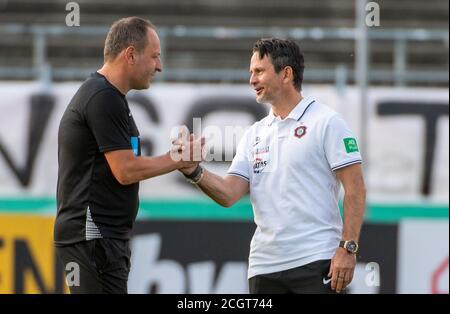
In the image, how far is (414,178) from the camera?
728cm

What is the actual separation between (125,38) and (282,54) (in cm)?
81

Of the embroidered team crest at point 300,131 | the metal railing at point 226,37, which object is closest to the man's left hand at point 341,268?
the embroidered team crest at point 300,131

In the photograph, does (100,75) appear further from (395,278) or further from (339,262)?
(395,278)

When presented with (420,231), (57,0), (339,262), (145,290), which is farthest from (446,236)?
(57,0)

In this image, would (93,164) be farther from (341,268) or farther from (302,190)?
(341,268)

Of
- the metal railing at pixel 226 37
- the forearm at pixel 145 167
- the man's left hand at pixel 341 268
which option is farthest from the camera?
the metal railing at pixel 226 37

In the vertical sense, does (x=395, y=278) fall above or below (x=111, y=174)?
below

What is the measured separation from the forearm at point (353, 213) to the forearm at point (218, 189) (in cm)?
63

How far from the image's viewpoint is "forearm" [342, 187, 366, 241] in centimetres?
434

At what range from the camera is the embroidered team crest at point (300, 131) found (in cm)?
444

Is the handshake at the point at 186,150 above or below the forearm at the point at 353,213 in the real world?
above

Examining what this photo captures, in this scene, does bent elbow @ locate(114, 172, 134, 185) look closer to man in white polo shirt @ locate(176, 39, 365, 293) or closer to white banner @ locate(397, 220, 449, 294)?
man in white polo shirt @ locate(176, 39, 365, 293)

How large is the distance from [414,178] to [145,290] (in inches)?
92.4

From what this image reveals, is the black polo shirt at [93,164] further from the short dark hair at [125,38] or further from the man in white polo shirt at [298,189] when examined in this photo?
the man in white polo shirt at [298,189]
